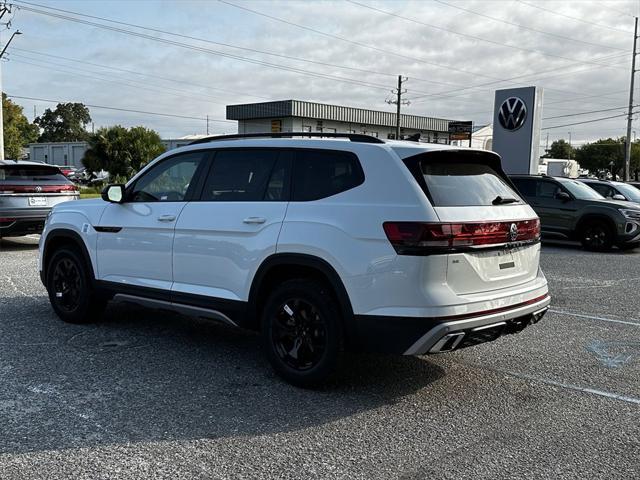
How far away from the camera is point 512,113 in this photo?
21891mm

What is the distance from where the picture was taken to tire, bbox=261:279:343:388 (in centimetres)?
457

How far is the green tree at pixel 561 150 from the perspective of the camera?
389ft

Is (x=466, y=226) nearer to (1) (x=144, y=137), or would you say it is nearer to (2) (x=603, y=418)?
(2) (x=603, y=418)

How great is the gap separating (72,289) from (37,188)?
6.30 metres

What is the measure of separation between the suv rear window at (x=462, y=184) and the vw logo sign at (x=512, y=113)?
17662mm

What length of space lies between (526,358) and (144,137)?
32.0m

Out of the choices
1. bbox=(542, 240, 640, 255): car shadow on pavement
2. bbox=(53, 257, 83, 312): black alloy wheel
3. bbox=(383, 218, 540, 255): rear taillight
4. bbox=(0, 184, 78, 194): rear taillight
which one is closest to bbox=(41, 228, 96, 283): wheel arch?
bbox=(53, 257, 83, 312): black alloy wheel

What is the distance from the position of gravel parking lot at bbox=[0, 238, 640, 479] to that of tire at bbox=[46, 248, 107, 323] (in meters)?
0.14

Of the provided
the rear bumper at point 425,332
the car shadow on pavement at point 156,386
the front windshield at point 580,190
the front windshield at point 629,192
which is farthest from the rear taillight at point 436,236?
the front windshield at point 629,192

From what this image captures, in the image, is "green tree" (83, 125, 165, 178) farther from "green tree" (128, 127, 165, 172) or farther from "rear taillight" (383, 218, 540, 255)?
"rear taillight" (383, 218, 540, 255)

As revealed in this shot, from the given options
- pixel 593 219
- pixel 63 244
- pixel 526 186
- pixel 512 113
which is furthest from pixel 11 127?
pixel 63 244

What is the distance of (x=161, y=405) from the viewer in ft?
14.6

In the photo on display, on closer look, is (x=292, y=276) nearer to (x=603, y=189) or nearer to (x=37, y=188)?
(x=37, y=188)

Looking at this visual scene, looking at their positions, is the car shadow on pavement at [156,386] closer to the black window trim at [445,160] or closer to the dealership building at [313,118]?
the black window trim at [445,160]
